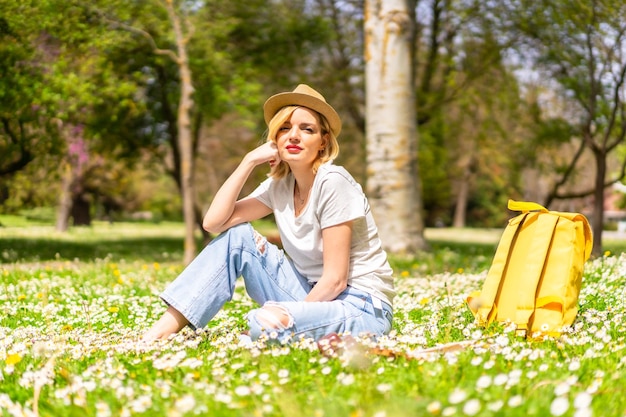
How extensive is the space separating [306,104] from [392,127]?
7.41 meters

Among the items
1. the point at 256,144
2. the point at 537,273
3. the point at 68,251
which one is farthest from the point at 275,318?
the point at 68,251

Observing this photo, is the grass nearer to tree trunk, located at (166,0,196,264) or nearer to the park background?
the park background

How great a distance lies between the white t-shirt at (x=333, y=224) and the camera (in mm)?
4168

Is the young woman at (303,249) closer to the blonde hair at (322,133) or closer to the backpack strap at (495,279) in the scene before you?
the blonde hair at (322,133)

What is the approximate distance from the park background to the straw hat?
1.43 metres

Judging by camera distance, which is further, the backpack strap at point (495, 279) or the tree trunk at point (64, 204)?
the tree trunk at point (64, 204)

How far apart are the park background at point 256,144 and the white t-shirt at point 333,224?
0.44m

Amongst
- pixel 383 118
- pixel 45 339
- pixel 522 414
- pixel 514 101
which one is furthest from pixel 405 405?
pixel 514 101

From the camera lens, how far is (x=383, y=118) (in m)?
11.7

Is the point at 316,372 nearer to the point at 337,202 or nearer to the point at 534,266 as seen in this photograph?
the point at 337,202

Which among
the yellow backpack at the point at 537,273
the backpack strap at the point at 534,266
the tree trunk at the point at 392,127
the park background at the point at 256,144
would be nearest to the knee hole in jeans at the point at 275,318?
the park background at the point at 256,144

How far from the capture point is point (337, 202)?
163 inches

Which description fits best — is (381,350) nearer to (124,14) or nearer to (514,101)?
(124,14)

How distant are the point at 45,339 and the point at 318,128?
231cm
